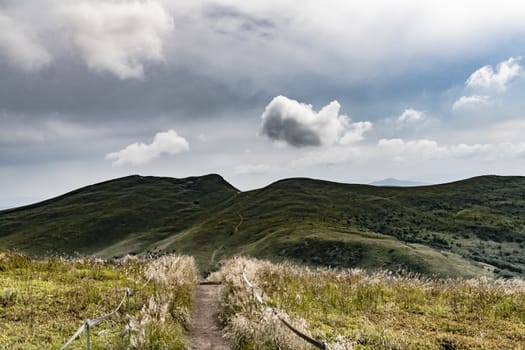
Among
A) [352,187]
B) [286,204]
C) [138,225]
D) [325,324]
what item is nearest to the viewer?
[325,324]

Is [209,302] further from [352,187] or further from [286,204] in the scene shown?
[352,187]

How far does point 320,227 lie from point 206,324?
91990mm

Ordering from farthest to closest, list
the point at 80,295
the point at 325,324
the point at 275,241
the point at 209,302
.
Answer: the point at 275,241, the point at 209,302, the point at 80,295, the point at 325,324

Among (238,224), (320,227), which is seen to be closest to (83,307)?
(320,227)

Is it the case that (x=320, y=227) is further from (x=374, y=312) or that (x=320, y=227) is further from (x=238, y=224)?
(x=374, y=312)

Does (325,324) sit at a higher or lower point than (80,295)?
lower

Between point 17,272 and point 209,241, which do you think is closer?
point 17,272

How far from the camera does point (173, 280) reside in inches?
613

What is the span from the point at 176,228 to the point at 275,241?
70.3 metres

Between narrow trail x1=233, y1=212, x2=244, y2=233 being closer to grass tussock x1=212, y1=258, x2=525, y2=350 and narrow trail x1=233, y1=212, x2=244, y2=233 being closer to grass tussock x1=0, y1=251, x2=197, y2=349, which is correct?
grass tussock x1=212, y1=258, x2=525, y2=350

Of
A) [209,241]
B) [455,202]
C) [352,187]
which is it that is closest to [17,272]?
[209,241]

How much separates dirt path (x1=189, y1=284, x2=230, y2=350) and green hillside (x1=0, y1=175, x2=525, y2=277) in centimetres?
4076

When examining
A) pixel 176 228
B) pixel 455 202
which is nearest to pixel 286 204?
pixel 176 228

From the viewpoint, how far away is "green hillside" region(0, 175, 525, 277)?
75.5m
